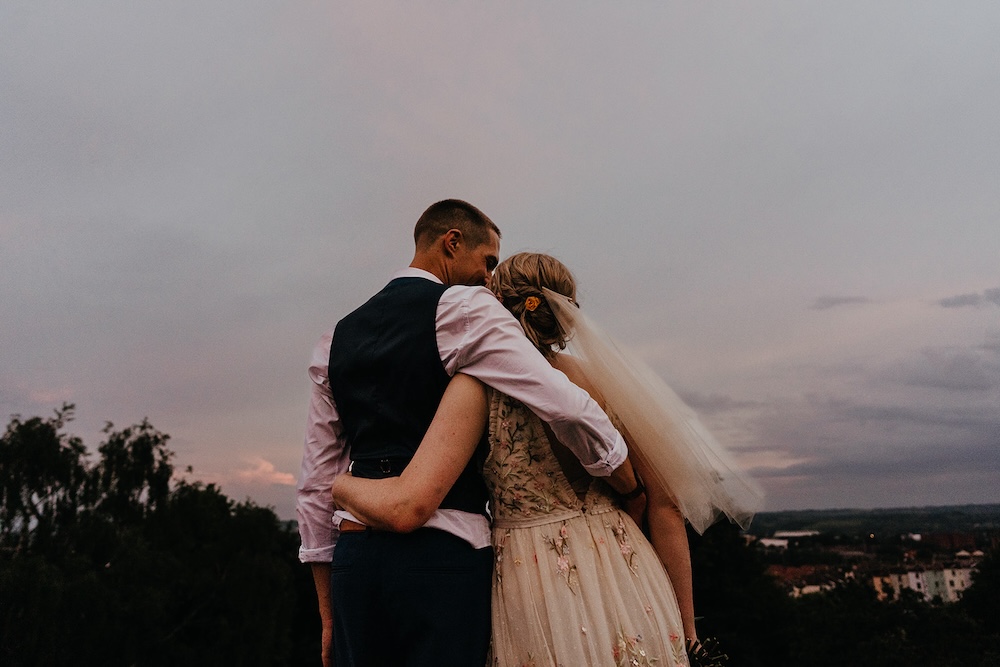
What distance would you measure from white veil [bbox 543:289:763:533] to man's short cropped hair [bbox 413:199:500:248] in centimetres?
49

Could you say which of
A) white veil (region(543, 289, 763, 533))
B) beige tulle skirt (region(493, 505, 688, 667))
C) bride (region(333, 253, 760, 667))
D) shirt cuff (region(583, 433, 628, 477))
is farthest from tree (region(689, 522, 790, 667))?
shirt cuff (region(583, 433, 628, 477))

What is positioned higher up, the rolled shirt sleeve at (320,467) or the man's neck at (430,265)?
the man's neck at (430,265)

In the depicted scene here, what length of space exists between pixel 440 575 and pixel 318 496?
78cm

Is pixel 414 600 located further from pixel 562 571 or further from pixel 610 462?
pixel 610 462

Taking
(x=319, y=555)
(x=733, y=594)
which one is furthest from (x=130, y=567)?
(x=319, y=555)

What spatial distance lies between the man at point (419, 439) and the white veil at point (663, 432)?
31cm

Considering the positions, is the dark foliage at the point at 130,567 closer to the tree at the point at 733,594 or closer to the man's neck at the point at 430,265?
Answer: the tree at the point at 733,594

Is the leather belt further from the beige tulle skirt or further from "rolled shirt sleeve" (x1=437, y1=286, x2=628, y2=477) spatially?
"rolled shirt sleeve" (x1=437, y1=286, x2=628, y2=477)

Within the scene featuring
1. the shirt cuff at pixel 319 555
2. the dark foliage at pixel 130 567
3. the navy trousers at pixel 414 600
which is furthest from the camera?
the dark foliage at pixel 130 567

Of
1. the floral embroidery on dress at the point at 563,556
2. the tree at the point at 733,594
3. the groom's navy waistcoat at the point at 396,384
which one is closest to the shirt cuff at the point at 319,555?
the groom's navy waistcoat at the point at 396,384

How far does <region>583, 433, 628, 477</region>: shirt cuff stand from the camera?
2170mm

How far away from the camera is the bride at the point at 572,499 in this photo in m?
2.12

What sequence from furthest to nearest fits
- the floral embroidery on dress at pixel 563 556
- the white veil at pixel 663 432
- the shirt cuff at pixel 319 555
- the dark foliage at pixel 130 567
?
1. the dark foliage at pixel 130 567
2. the shirt cuff at pixel 319 555
3. the white veil at pixel 663 432
4. the floral embroidery on dress at pixel 563 556

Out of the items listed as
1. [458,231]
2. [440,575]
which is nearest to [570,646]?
[440,575]
